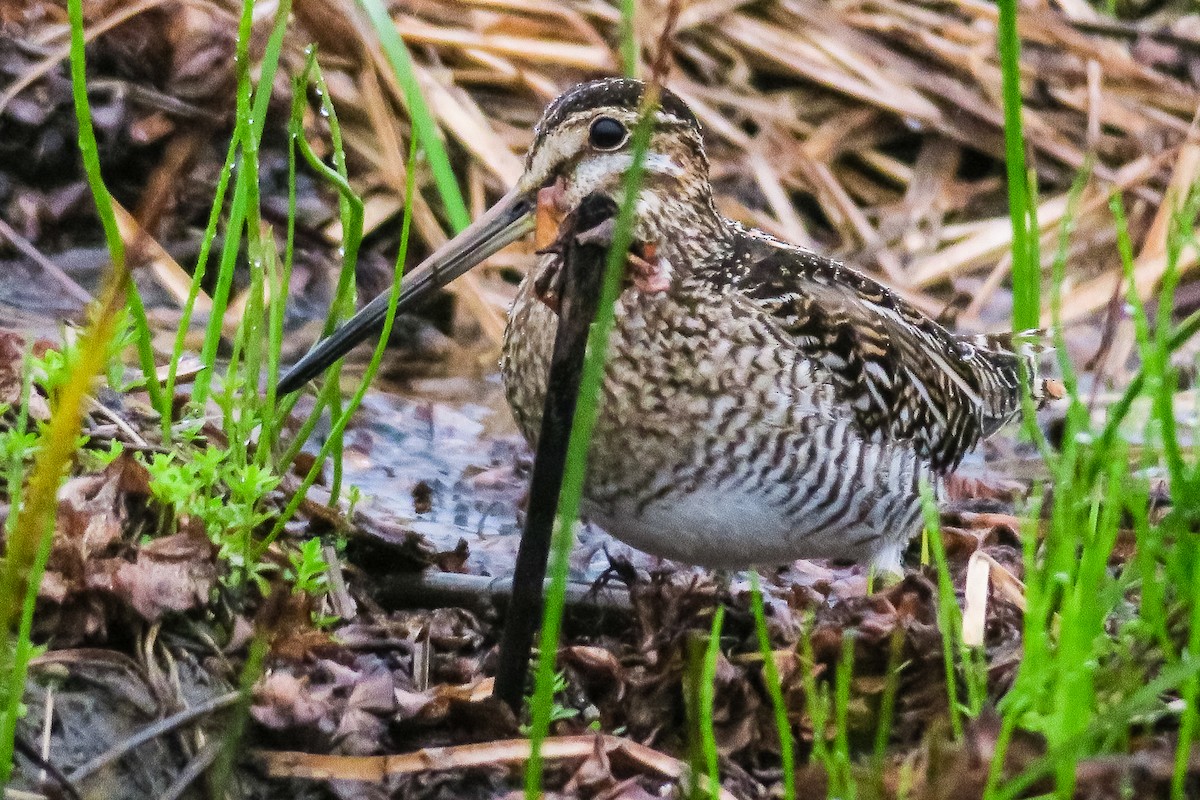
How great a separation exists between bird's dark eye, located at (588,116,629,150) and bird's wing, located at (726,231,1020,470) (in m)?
0.37

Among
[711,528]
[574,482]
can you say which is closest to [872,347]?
[711,528]

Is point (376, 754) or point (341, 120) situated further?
point (341, 120)

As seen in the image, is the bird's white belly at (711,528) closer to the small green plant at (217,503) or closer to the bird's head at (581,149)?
the bird's head at (581,149)

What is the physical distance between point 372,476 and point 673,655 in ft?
5.06

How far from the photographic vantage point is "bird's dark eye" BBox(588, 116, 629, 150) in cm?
308

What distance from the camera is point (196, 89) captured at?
4.91m

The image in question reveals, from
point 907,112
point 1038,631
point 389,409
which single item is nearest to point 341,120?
point 389,409

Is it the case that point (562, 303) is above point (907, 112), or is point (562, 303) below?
below

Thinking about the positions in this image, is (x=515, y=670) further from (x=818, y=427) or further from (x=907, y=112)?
(x=907, y=112)

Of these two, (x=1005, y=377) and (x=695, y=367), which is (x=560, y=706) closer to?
(x=695, y=367)

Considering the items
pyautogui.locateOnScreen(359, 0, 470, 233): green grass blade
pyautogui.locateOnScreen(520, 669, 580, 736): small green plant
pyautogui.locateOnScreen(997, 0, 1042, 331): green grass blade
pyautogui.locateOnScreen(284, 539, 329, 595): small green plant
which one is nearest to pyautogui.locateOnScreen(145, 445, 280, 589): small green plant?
pyautogui.locateOnScreen(284, 539, 329, 595): small green plant

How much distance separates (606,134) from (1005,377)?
1581 mm

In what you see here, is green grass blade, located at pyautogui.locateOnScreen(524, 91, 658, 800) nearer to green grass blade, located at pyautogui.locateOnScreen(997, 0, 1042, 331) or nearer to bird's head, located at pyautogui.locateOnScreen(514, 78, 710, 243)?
bird's head, located at pyautogui.locateOnScreen(514, 78, 710, 243)

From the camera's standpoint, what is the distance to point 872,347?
3.42m
